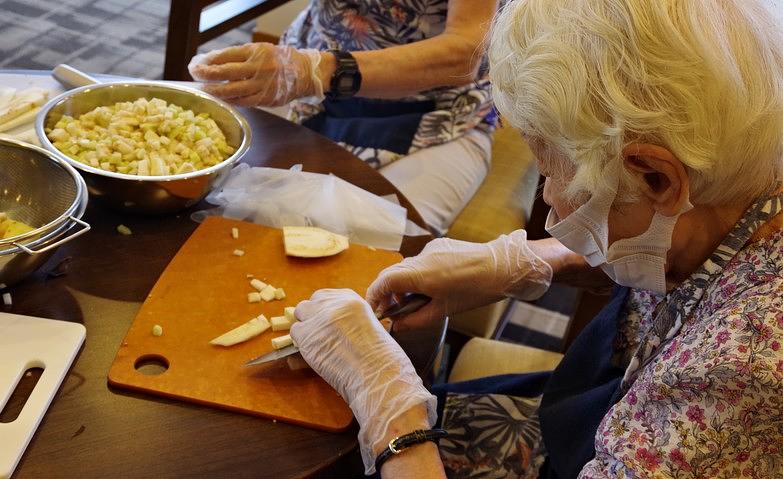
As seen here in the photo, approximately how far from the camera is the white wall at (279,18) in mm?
4137

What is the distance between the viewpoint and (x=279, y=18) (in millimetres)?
4219

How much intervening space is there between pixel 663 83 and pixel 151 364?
755mm

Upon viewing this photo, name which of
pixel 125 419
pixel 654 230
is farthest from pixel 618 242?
pixel 125 419

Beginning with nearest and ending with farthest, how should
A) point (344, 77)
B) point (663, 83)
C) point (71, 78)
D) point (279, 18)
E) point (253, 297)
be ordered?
point (663, 83), point (253, 297), point (71, 78), point (344, 77), point (279, 18)

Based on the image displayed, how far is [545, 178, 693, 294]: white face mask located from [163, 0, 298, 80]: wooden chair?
1432 mm

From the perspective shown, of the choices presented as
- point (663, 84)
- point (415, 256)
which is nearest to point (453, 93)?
point (415, 256)

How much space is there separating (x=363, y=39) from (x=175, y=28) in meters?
0.58

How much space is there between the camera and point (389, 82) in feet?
6.30

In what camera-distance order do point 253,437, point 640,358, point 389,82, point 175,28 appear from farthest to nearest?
point 175,28 < point 389,82 < point 640,358 < point 253,437

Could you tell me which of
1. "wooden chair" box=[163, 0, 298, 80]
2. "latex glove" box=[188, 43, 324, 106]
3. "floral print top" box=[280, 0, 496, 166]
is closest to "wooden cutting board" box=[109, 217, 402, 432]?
"latex glove" box=[188, 43, 324, 106]

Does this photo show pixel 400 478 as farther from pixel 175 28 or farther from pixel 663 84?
pixel 175 28

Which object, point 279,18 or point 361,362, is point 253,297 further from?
point 279,18

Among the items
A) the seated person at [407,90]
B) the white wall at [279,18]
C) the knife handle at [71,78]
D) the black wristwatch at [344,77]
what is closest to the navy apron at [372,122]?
the seated person at [407,90]

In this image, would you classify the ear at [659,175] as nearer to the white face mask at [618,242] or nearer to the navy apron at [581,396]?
the white face mask at [618,242]
